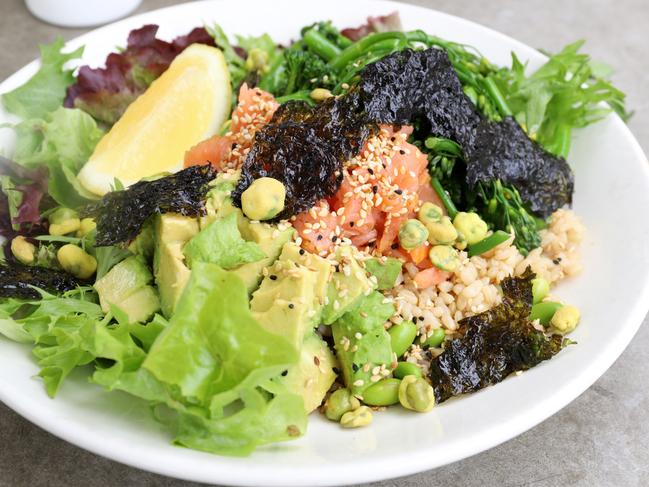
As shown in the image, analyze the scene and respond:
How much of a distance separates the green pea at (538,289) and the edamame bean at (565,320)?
0.45ft

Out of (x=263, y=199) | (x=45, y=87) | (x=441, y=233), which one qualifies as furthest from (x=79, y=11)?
(x=441, y=233)

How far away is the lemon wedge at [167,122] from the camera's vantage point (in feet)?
11.3

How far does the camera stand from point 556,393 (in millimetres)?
2482

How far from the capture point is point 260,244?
8.79 ft

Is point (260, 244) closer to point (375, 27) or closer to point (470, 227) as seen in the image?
point (470, 227)

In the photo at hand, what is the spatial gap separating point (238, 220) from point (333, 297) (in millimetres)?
459

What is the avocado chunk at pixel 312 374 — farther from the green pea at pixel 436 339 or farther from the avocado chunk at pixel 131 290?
the avocado chunk at pixel 131 290

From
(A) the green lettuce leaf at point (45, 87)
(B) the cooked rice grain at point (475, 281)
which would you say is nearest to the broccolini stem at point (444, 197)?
(B) the cooked rice grain at point (475, 281)

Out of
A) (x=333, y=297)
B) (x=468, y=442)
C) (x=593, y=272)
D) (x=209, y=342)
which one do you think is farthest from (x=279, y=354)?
(x=593, y=272)

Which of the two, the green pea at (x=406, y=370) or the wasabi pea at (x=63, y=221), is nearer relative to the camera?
the green pea at (x=406, y=370)

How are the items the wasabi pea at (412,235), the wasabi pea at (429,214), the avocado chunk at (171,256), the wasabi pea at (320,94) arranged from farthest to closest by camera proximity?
1. the wasabi pea at (320,94)
2. the wasabi pea at (429,214)
3. the wasabi pea at (412,235)
4. the avocado chunk at (171,256)

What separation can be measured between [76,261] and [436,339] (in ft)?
4.73

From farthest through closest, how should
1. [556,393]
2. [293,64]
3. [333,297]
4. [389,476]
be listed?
[293,64], [333,297], [556,393], [389,476]

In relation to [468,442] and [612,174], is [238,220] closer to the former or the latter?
[468,442]
